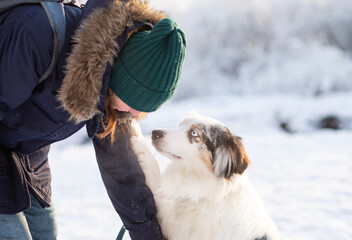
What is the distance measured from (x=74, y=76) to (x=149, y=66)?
321 millimetres

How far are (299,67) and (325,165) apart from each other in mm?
4252

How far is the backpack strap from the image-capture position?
4.66ft

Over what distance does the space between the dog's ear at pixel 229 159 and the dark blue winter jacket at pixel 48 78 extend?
757mm

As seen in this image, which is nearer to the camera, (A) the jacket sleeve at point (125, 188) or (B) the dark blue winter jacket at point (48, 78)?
(B) the dark blue winter jacket at point (48, 78)

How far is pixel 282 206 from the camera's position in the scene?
4008mm

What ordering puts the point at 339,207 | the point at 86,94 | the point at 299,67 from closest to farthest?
the point at 86,94
the point at 339,207
the point at 299,67

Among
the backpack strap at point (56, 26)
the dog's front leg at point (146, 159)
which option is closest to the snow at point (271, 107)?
the dog's front leg at point (146, 159)

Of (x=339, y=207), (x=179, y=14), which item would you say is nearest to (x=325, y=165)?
(x=339, y=207)

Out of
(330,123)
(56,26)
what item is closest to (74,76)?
(56,26)

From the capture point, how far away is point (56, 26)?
1430mm

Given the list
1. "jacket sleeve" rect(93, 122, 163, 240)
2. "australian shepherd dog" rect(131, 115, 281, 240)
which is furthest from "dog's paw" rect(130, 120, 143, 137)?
"jacket sleeve" rect(93, 122, 163, 240)

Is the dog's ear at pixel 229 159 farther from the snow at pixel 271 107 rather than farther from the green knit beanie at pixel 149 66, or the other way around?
the snow at pixel 271 107

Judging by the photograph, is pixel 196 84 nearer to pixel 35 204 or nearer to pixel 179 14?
pixel 179 14

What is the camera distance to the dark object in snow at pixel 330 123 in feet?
23.1
